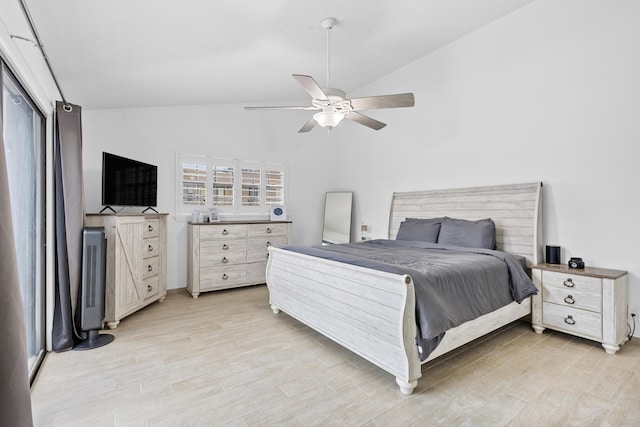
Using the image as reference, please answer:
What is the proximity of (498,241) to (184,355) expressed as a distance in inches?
132

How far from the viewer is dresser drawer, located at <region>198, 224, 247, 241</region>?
420 cm

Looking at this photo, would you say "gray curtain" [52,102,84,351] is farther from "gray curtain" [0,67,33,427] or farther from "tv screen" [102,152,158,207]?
"gray curtain" [0,67,33,427]

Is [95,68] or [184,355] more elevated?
[95,68]

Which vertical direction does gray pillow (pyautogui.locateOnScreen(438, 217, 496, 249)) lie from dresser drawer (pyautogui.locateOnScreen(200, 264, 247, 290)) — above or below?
above

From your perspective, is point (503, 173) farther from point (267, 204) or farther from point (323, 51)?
point (267, 204)

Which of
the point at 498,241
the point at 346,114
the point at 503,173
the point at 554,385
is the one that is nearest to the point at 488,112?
the point at 503,173

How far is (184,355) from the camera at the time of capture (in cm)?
250

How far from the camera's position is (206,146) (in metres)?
4.66

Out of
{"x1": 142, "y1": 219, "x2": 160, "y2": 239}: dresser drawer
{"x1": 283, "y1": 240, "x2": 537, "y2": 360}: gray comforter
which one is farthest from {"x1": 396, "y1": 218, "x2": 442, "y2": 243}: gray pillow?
{"x1": 142, "y1": 219, "x2": 160, "y2": 239}: dresser drawer

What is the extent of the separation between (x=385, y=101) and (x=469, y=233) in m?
1.80

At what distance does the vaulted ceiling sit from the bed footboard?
214 cm

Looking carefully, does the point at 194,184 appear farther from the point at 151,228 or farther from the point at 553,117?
the point at 553,117

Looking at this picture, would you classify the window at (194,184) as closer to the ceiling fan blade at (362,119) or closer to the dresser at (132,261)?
the dresser at (132,261)

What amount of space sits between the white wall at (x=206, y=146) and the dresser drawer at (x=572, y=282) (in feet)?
11.8
